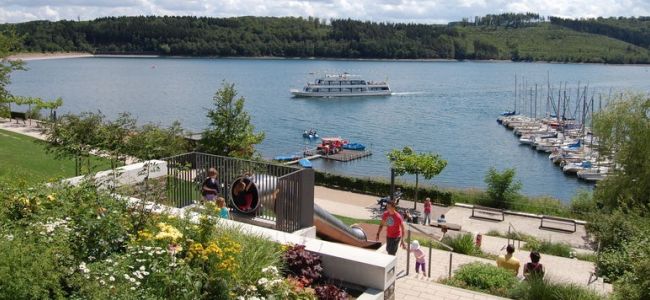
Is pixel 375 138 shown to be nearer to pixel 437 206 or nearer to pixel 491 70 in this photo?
pixel 437 206

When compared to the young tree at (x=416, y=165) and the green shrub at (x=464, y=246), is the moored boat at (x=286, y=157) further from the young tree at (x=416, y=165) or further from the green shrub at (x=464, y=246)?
the green shrub at (x=464, y=246)

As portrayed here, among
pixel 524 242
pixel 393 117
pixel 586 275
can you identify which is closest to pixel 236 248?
pixel 586 275

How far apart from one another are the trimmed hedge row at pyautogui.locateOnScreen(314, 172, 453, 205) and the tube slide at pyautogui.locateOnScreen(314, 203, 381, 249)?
52.0 ft

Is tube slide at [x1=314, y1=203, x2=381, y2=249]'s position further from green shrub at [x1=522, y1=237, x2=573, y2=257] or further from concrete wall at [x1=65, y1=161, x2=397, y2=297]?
green shrub at [x1=522, y1=237, x2=573, y2=257]

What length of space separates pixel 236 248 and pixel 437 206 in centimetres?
2348

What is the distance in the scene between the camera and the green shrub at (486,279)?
409 inches

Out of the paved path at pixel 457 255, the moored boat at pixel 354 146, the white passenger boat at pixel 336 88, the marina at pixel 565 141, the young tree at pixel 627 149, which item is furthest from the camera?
the white passenger boat at pixel 336 88

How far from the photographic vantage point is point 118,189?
9.59 m

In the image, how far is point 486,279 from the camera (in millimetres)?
10719

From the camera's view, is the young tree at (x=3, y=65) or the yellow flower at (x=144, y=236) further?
the young tree at (x=3, y=65)

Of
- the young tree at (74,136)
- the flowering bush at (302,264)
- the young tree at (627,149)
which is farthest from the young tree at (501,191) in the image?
the flowering bush at (302,264)

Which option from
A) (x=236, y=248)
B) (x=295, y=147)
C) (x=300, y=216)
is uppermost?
(x=236, y=248)

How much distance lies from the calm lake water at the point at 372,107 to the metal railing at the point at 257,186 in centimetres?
3307

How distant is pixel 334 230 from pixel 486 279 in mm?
4138
